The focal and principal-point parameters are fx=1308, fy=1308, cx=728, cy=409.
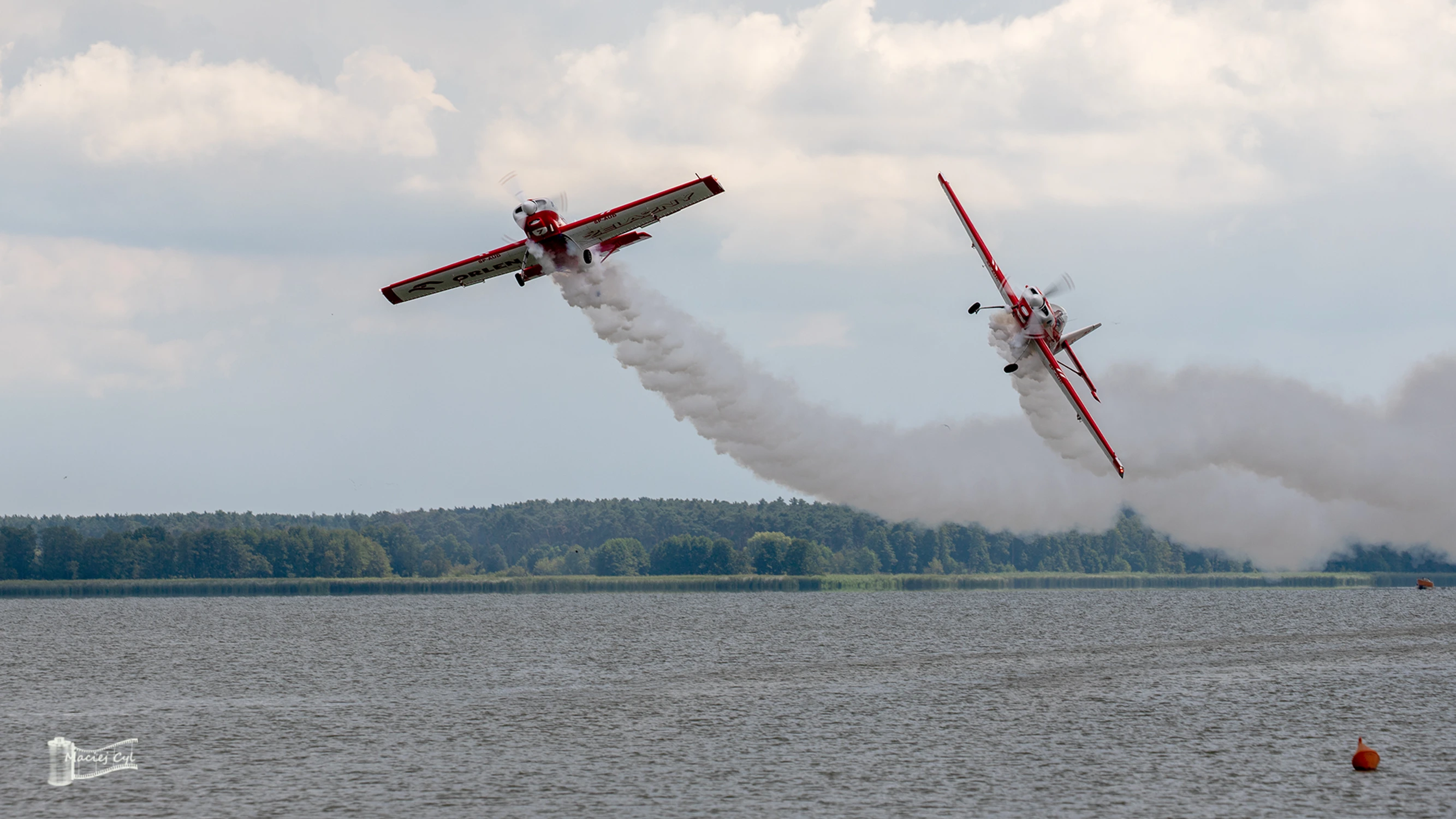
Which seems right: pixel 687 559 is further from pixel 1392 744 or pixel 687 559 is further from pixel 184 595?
pixel 1392 744

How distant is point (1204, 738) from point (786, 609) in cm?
7571

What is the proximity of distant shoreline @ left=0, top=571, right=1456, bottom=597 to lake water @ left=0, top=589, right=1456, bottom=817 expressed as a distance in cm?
9402

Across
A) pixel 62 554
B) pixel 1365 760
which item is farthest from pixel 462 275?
pixel 62 554

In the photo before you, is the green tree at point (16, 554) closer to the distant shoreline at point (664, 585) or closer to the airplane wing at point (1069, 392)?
the distant shoreline at point (664, 585)

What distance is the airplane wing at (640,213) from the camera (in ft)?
148

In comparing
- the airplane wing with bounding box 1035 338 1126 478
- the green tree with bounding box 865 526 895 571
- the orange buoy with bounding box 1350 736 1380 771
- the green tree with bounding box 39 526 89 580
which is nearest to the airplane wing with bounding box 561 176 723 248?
the airplane wing with bounding box 1035 338 1126 478

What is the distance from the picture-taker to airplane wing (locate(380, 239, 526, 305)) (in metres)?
49.6

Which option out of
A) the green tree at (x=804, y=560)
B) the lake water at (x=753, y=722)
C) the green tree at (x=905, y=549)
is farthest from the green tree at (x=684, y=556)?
the lake water at (x=753, y=722)

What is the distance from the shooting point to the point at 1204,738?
115ft

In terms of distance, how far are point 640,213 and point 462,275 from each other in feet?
29.2

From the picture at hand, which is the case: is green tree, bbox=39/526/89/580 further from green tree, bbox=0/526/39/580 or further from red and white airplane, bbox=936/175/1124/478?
Answer: red and white airplane, bbox=936/175/1124/478

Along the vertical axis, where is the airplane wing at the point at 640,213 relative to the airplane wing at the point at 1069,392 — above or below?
above

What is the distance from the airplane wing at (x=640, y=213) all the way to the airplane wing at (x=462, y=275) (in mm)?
2898

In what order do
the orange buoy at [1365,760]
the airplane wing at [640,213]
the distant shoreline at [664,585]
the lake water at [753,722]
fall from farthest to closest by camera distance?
1. the distant shoreline at [664,585]
2. the airplane wing at [640,213]
3. the orange buoy at [1365,760]
4. the lake water at [753,722]
